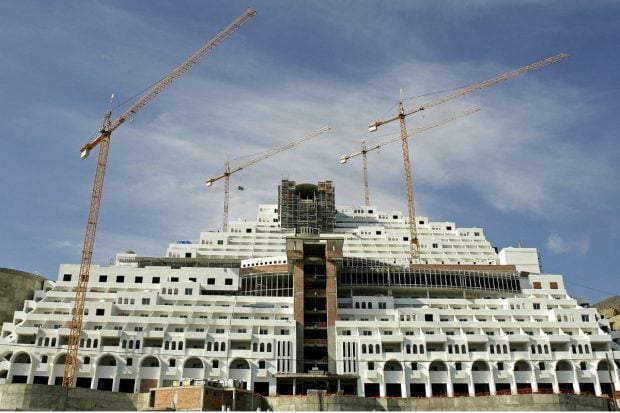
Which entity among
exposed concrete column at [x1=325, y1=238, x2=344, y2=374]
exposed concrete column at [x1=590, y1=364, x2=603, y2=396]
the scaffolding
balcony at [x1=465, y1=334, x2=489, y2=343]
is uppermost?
the scaffolding

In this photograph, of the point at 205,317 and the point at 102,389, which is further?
the point at 205,317

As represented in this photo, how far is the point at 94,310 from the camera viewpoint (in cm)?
11300

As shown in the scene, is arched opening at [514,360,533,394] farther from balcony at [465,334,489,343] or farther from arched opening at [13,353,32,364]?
arched opening at [13,353,32,364]

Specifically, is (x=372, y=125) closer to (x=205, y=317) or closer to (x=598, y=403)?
(x=205, y=317)

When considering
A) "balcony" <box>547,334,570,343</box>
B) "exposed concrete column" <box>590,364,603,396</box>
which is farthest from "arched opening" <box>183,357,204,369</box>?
"exposed concrete column" <box>590,364,603,396</box>

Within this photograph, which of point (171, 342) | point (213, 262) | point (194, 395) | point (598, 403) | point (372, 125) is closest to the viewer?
point (194, 395)

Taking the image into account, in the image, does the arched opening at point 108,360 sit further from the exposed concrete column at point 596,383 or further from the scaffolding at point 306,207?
the exposed concrete column at point 596,383

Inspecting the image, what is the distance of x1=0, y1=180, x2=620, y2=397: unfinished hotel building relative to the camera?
105688 millimetres

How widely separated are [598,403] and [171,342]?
74575 mm

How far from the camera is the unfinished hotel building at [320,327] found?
106 m

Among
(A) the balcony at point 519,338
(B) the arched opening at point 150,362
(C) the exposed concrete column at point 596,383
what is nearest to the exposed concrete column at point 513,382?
(A) the balcony at point 519,338

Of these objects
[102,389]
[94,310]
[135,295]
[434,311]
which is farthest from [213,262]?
[434,311]

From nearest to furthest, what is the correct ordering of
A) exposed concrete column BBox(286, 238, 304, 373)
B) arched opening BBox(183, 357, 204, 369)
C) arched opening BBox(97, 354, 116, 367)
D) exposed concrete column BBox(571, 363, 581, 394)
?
arched opening BBox(97, 354, 116, 367) → arched opening BBox(183, 357, 204, 369) → exposed concrete column BBox(571, 363, 581, 394) → exposed concrete column BBox(286, 238, 304, 373)

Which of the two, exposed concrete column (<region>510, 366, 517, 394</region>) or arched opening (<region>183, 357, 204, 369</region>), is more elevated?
arched opening (<region>183, 357, 204, 369</region>)
